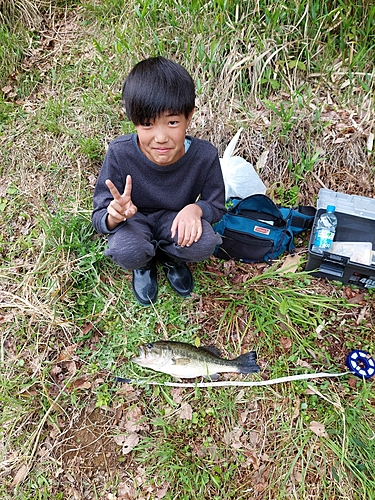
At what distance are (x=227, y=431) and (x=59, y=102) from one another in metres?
4.07

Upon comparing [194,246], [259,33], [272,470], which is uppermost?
[259,33]

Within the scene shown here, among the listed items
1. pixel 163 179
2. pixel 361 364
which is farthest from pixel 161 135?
pixel 361 364

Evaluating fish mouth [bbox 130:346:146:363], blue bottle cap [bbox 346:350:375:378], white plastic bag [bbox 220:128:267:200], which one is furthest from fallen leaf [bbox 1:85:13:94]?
blue bottle cap [bbox 346:350:375:378]

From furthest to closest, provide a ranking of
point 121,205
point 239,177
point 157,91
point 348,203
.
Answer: point 239,177 → point 348,203 → point 121,205 → point 157,91

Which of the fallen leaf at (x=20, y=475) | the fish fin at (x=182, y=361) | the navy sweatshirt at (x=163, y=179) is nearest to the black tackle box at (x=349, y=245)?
the navy sweatshirt at (x=163, y=179)

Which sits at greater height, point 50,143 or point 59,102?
point 59,102

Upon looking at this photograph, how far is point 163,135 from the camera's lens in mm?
2250

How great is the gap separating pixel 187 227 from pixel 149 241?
0.45m

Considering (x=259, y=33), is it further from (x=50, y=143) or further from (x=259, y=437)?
(x=259, y=437)

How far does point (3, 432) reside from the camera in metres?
2.63

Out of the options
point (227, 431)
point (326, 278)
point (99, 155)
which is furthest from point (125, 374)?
point (99, 155)

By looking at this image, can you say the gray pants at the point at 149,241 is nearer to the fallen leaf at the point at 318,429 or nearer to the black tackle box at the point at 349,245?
the black tackle box at the point at 349,245

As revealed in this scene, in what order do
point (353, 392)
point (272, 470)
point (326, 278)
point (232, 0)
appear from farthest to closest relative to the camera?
point (232, 0) < point (326, 278) < point (353, 392) < point (272, 470)

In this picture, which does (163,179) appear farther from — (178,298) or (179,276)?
(178,298)
